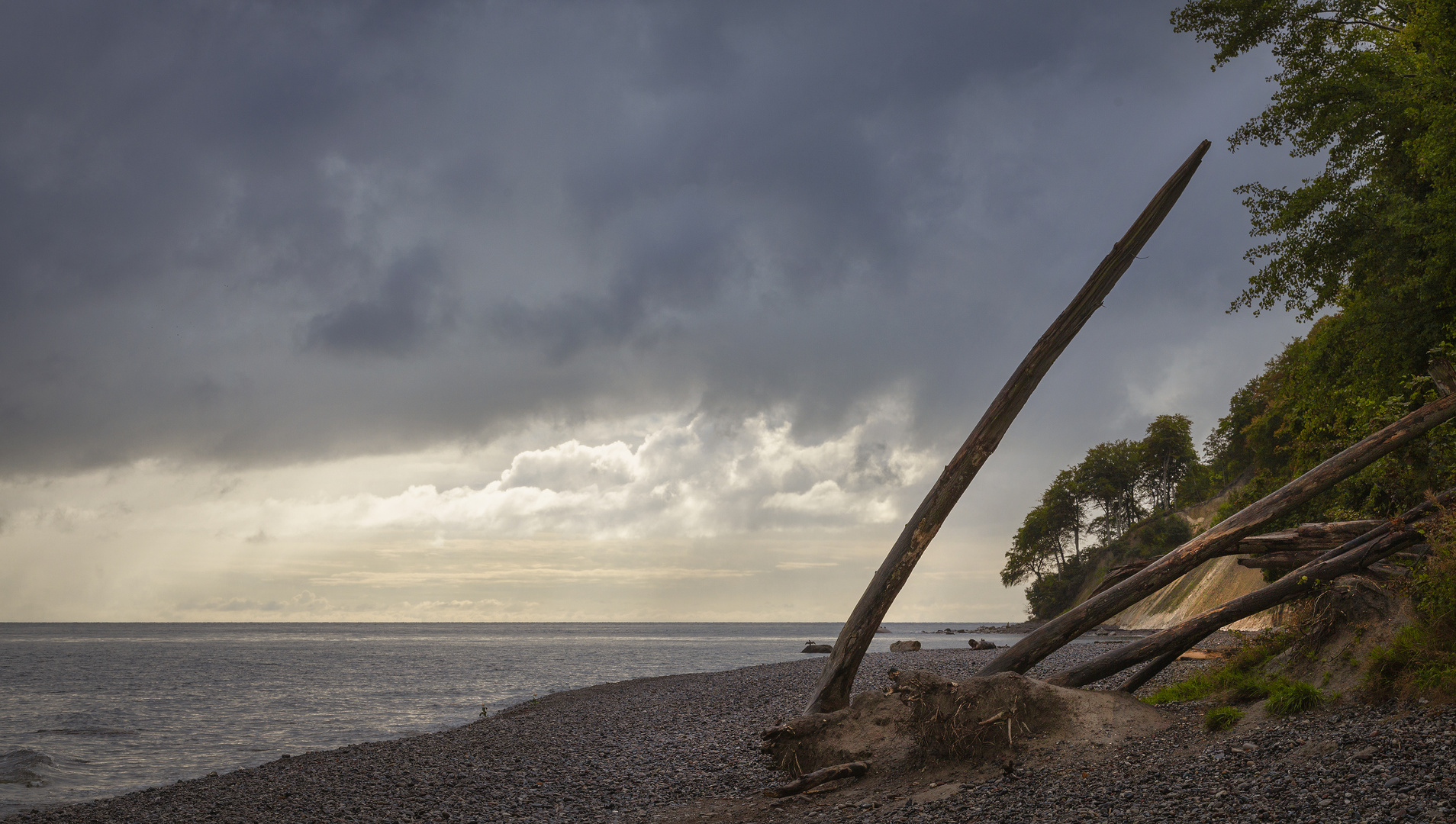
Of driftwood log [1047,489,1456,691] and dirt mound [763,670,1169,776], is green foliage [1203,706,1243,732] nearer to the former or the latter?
dirt mound [763,670,1169,776]

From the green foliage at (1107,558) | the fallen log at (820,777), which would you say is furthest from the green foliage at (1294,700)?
the green foliage at (1107,558)

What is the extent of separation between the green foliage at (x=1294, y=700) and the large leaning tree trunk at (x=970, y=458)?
4.32 m

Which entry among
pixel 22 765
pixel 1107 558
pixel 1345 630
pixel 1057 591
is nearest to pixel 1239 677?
pixel 1345 630

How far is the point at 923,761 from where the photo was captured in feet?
30.9

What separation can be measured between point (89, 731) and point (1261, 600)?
104ft

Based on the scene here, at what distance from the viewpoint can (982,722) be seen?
9.12 m

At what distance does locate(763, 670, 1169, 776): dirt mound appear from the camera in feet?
29.9

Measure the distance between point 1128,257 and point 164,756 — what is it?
24597 millimetres

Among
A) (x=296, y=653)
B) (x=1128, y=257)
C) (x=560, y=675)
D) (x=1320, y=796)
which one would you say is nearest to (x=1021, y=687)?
(x=1320, y=796)

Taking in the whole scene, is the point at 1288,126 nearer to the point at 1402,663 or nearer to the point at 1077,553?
the point at 1402,663

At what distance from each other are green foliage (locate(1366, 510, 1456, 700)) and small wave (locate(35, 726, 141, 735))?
30.7 metres

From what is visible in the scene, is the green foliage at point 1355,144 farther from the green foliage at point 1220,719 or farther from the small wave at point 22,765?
the small wave at point 22,765

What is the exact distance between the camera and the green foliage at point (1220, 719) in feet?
28.1

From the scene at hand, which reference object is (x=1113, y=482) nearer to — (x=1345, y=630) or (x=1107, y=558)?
(x=1107, y=558)
